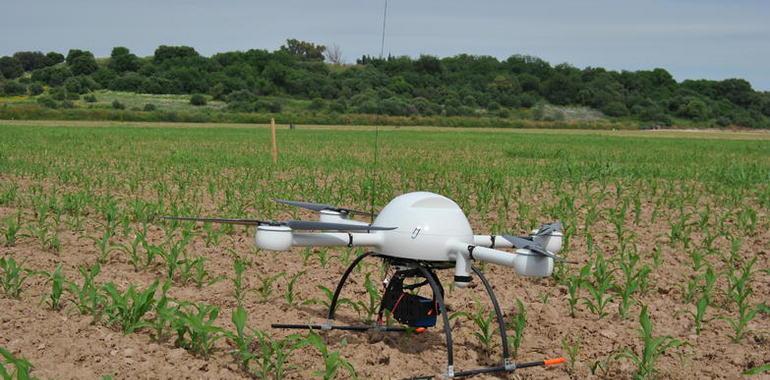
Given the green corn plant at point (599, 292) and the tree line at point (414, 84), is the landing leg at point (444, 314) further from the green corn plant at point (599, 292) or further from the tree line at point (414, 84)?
the tree line at point (414, 84)

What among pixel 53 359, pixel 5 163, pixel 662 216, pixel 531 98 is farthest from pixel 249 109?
pixel 53 359

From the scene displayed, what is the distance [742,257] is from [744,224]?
160 centimetres

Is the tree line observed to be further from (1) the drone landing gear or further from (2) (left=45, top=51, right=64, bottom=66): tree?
(1) the drone landing gear

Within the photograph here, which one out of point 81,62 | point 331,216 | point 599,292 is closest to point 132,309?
point 331,216

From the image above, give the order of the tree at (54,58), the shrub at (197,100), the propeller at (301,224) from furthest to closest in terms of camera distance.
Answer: the tree at (54,58), the shrub at (197,100), the propeller at (301,224)

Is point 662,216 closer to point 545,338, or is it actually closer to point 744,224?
point 744,224

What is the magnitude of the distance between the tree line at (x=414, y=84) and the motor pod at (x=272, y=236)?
69.3 metres

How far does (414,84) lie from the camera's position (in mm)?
83562

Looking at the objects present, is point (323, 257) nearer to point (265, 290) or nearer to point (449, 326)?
point (265, 290)

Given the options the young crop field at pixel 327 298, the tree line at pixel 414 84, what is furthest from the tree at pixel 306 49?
the young crop field at pixel 327 298

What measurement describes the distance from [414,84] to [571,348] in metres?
79.2

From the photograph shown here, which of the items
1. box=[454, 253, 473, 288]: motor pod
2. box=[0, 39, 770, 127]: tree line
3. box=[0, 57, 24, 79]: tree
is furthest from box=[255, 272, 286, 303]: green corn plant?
box=[0, 57, 24, 79]: tree

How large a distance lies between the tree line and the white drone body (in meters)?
68.9

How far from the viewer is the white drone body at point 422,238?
3.93 meters
